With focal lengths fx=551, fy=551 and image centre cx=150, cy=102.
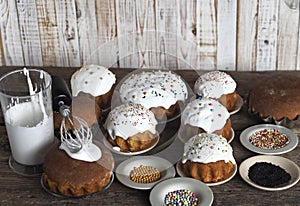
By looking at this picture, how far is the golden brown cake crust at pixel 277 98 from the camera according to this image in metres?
1.48

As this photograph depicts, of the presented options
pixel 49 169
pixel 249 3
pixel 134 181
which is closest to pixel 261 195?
pixel 134 181

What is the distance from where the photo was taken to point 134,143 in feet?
4.60

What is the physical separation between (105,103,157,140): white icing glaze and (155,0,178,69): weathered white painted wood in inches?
17.9

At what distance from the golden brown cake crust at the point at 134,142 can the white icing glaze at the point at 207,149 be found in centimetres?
12

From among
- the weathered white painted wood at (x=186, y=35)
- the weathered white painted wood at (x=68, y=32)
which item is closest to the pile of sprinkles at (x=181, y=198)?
the weathered white painted wood at (x=186, y=35)

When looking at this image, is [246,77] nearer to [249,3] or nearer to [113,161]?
[249,3]

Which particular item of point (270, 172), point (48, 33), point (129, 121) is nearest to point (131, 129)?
point (129, 121)

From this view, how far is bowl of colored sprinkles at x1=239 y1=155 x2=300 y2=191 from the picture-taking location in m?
1.28

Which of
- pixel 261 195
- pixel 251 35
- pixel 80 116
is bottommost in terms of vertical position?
pixel 261 195

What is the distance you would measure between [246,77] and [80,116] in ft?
1.98

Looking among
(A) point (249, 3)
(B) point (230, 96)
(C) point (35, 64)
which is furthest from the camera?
(C) point (35, 64)

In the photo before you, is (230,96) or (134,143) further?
(230,96)

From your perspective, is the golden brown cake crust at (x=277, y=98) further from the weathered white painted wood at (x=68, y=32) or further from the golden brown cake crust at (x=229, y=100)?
the weathered white painted wood at (x=68, y=32)

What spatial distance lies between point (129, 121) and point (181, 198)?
10.0 inches
